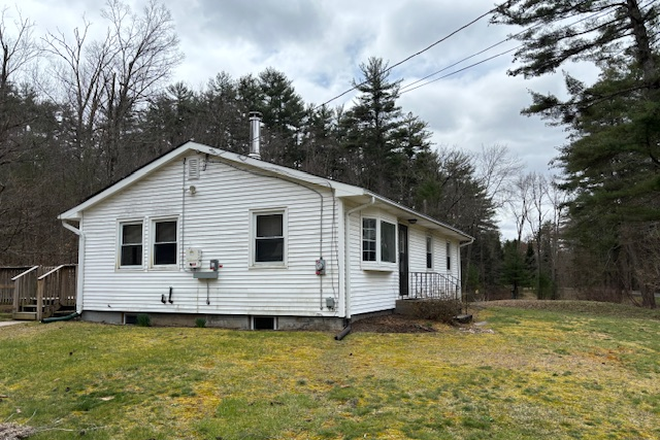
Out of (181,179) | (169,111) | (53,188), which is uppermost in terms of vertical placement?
(169,111)

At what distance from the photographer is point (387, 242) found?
37.9 ft

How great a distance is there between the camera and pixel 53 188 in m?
20.2

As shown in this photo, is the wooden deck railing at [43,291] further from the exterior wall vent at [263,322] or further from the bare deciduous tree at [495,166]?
the bare deciduous tree at [495,166]

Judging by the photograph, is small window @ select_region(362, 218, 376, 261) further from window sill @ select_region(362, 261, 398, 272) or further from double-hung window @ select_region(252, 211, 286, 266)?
double-hung window @ select_region(252, 211, 286, 266)

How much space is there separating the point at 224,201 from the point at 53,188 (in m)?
13.1

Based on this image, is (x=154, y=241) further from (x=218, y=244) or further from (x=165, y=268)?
(x=218, y=244)

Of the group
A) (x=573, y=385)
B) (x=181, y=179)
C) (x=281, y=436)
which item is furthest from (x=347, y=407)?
(x=181, y=179)

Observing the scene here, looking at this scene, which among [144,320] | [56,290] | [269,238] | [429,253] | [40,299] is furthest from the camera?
[429,253]

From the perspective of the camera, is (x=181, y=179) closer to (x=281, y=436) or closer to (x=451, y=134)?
(x=281, y=436)

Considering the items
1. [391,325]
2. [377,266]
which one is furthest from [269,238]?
[391,325]

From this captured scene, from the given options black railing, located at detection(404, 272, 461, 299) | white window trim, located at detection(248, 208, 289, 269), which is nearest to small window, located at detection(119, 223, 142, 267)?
white window trim, located at detection(248, 208, 289, 269)

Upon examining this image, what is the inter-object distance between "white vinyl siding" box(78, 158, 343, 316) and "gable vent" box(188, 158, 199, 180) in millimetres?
143

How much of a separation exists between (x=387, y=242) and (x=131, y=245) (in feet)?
20.3

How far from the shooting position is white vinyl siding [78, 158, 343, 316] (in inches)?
390
